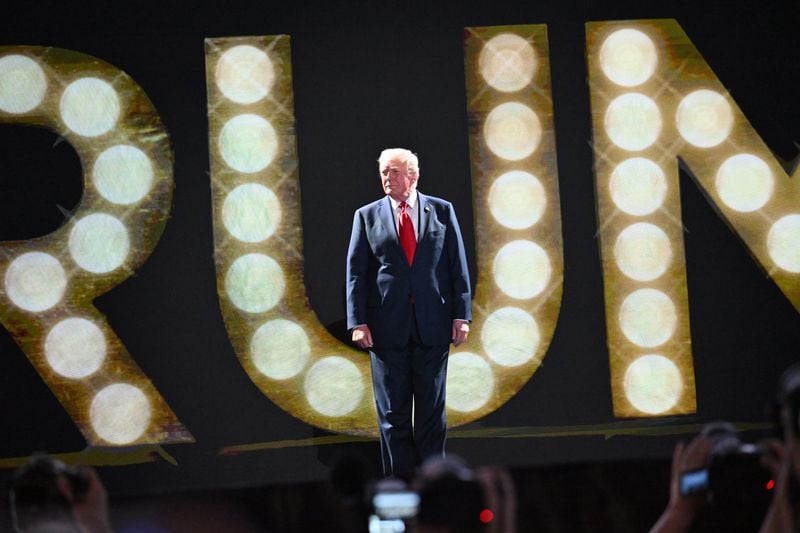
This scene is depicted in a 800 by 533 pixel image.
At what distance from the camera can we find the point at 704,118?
4125 mm

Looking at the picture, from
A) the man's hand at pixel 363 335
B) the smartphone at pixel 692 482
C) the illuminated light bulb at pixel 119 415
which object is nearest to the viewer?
the smartphone at pixel 692 482

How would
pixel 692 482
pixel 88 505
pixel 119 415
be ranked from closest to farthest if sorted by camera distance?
1. pixel 692 482
2. pixel 88 505
3. pixel 119 415

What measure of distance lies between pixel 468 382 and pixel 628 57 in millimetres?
1529

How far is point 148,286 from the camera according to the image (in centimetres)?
405

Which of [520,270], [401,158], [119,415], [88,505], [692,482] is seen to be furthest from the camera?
[520,270]

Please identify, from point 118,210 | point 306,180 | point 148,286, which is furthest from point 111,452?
point 306,180

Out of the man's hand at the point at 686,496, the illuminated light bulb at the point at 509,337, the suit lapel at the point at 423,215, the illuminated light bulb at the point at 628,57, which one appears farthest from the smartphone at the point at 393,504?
the illuminated light bulb at the point at 628,57

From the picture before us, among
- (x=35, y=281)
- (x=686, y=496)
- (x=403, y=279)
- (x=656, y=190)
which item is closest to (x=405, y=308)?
(x=403, y=279)

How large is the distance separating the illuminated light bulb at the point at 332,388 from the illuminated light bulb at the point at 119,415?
680 millimetres

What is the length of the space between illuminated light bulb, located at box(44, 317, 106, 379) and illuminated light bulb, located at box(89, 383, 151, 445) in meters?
0.12

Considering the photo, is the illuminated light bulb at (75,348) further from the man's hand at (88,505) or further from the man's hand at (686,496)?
the man's hand at (686,496)

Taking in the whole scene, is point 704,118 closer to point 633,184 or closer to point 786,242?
point 633,184

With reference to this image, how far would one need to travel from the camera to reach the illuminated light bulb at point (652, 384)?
13.4 ft

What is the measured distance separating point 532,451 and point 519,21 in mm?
1816
